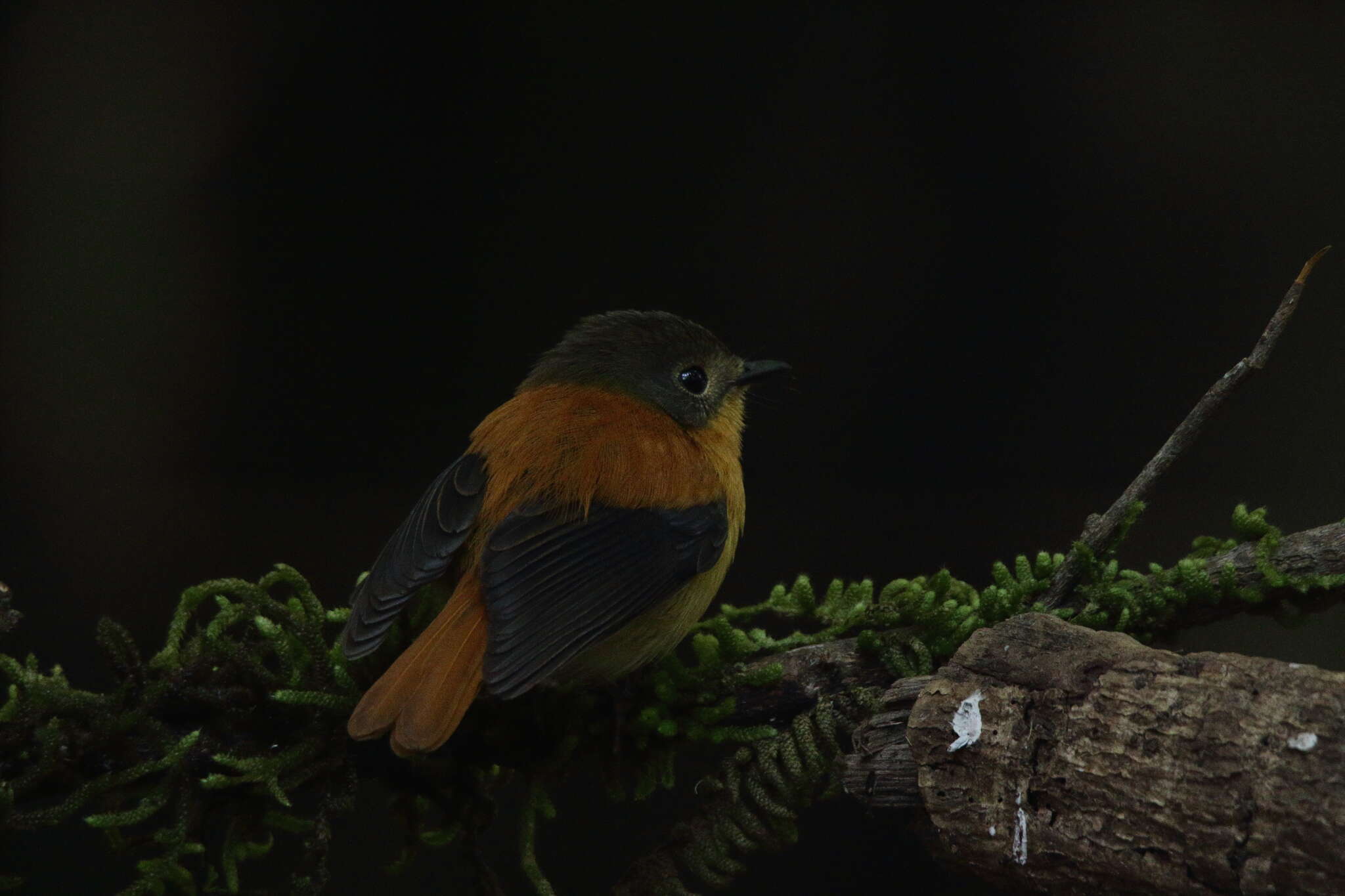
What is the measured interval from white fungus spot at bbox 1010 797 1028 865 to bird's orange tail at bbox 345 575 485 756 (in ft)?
2.58

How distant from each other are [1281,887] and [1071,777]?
→ 267 millimetres

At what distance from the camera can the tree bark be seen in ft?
4.39

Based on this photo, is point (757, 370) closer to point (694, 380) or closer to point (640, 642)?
point (694, 380)

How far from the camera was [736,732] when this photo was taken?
1.99 m

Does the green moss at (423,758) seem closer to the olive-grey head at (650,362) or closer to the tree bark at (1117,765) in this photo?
the tree bark at (1117,765)

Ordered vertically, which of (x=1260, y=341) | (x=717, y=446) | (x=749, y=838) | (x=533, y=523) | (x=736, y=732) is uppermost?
(x=1260, y=341)

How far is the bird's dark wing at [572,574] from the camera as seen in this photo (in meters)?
1.84

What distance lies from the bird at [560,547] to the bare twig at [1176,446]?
61cm

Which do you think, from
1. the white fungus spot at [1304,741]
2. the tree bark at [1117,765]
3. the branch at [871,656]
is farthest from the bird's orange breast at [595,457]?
the white fungus spot at [1304,741]

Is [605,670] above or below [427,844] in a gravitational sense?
above

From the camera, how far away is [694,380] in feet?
8.36

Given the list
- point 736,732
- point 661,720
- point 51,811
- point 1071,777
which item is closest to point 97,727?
point 51,811

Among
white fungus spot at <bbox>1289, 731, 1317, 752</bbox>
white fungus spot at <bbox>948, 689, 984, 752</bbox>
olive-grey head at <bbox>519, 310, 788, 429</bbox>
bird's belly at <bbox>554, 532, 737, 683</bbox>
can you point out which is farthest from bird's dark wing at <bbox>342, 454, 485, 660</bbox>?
white fungus spot at <bbox>1289, 731, 1317, 752</bbox>

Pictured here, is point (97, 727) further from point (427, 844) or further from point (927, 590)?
point (927, 590)
